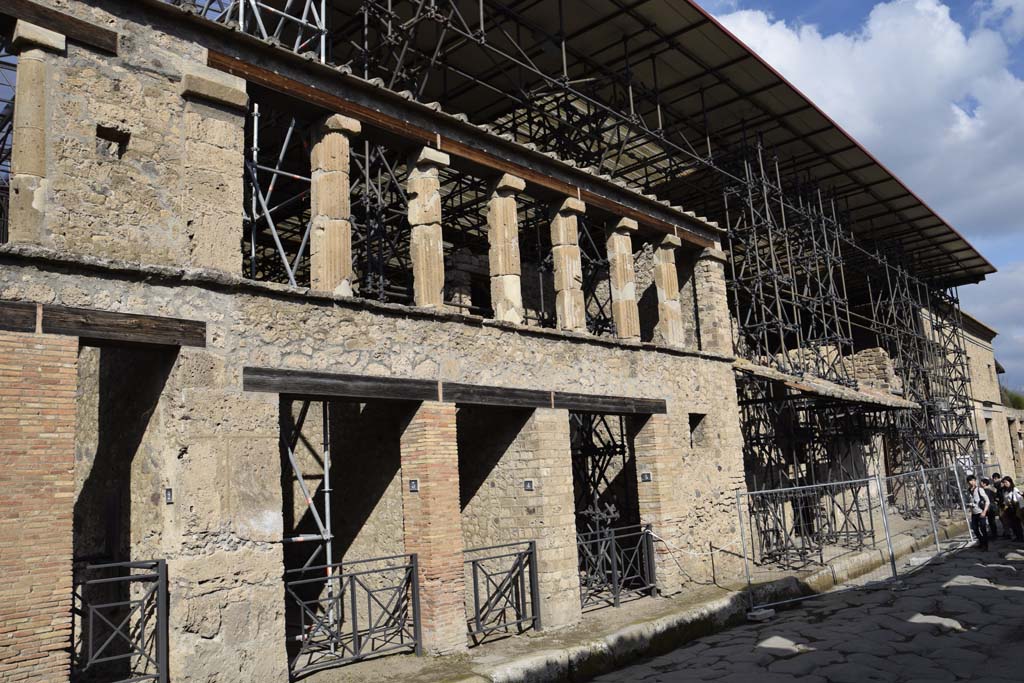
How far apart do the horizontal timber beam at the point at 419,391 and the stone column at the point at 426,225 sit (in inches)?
42.8

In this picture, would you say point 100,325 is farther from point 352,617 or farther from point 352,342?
point 352,617

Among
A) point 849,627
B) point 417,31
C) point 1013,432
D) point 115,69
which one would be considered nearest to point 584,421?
point 849,627

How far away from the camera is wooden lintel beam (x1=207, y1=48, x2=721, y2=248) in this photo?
8.13m

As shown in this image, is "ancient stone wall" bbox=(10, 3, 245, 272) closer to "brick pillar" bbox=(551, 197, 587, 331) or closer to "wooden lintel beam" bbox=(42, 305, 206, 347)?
Result: "wooden lintel beam" bbox=(42, 305, 206, 347)

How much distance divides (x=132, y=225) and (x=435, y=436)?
373 cm

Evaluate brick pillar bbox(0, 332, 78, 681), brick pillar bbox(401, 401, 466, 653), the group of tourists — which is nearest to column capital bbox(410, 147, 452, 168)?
brick pillar bbox(401, 401, 466, 653)

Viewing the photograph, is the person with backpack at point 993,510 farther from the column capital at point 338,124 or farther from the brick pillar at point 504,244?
the column capital at point 338,124

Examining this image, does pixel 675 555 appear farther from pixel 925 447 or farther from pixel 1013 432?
pixel 1013 432

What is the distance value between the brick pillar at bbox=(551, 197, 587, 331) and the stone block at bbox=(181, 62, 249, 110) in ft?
16.3

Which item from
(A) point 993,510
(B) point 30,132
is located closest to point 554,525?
(B) point 30,132

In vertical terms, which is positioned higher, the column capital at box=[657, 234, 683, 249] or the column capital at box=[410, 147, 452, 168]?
the column capital at box=[410, 147, 452, 168]

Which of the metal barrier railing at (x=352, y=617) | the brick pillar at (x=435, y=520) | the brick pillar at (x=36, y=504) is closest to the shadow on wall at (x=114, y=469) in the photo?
the brick pillar at (x=36, y=504)

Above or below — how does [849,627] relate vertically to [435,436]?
below

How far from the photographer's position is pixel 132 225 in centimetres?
688
